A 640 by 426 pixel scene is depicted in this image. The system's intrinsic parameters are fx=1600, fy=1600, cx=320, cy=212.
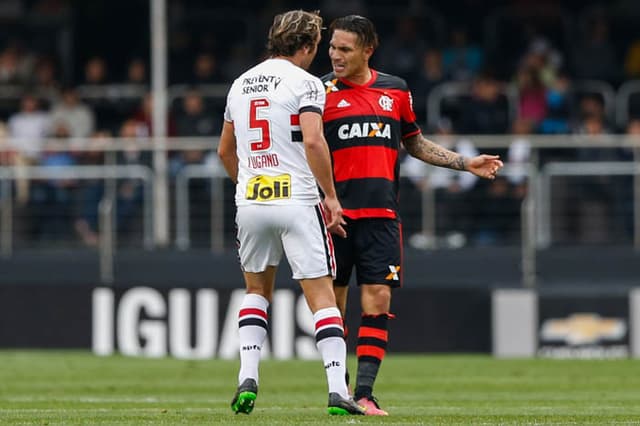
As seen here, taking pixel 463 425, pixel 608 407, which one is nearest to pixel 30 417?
pixel 463 425

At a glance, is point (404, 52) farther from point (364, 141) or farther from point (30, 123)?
point (364, 141)

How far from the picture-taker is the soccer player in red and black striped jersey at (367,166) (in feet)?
31.1

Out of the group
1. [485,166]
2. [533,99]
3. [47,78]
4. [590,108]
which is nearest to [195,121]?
[47,78]

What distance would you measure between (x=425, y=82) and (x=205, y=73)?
2.93 meters

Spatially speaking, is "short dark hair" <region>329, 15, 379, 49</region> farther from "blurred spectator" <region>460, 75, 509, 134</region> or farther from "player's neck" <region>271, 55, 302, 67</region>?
"blurred spectator" <region>460, 75, 509, 134</region>

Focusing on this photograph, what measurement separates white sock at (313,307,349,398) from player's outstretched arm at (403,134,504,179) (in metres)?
1.38

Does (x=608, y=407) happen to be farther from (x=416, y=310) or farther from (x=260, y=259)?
(x=416, y=310)

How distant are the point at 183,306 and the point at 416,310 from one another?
255 centimetres

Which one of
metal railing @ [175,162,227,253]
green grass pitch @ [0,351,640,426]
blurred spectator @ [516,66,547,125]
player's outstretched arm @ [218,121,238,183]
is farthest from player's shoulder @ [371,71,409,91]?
blurred spectator @ [516,66,547,125]

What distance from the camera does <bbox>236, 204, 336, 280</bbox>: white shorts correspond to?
8.70 m

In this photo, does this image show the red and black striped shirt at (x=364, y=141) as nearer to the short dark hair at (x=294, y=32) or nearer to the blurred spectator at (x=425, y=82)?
the short dark hair at (x=294, y=32)

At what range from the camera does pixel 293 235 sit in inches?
344

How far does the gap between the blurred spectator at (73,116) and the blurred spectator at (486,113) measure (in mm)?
4724

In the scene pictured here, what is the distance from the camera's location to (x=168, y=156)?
18.7m
